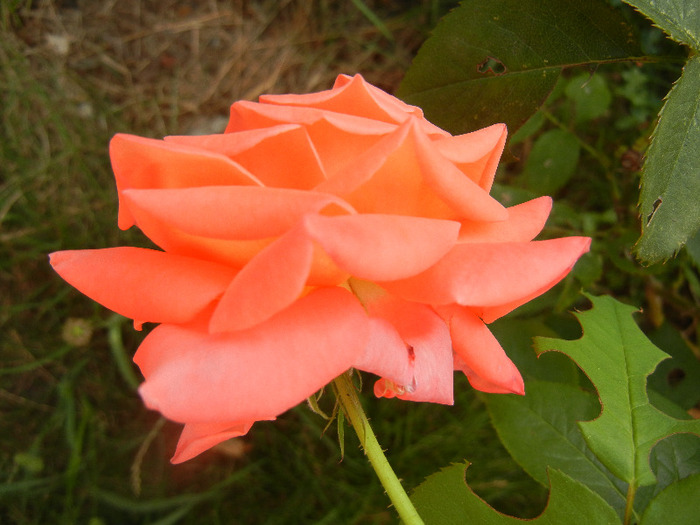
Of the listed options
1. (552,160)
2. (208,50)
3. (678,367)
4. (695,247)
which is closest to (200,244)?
(695,247)

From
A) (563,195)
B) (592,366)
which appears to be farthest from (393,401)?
(592,366)

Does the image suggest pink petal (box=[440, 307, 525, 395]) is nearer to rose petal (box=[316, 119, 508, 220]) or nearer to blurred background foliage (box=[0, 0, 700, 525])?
rose petal (box=[316, 119, 508, 220])

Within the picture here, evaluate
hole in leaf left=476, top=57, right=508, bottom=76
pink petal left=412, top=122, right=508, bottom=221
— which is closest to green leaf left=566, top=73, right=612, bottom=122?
hole in leaf left=476, top=57, right=508, bottom=76

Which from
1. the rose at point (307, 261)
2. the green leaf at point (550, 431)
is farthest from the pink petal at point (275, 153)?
the green leaf at point (550, 431)

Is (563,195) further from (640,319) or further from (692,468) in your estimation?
(692,468)

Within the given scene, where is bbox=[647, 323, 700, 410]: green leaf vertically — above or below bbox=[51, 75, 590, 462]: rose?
below

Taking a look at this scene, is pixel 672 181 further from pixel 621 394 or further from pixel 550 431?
pixel 550 431
